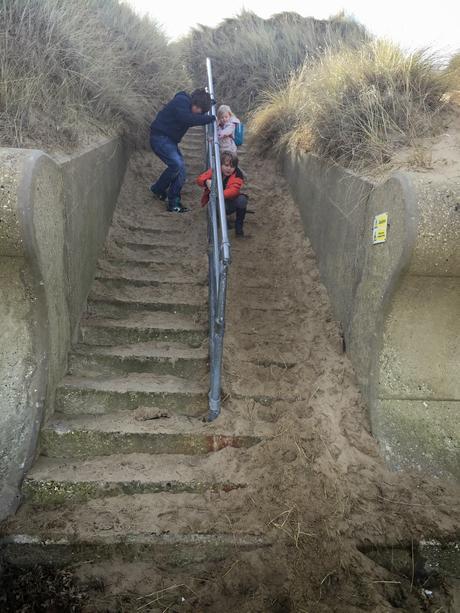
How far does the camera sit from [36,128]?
3613 millimetres

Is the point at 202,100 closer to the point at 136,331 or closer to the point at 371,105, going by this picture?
the point at 371,105

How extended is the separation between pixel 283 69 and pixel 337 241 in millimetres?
5986

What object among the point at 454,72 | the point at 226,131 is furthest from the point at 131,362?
the point at 454,72

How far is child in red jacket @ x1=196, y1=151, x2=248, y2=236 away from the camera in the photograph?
496 cm

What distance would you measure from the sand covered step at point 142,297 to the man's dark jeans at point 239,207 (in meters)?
1.12

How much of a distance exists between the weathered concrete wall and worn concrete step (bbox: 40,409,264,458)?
837 mm

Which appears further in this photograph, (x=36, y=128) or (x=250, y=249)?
(x=250, y=249)

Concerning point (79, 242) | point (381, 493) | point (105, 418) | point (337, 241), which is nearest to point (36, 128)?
point (79, 242)

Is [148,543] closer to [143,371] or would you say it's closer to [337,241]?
[143,371]

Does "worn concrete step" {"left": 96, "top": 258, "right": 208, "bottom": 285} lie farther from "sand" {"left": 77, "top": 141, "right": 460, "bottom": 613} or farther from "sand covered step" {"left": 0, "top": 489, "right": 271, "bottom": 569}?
"sand covered step" {"left": 0, "top": 489, "right": 271, "bottom": 569}

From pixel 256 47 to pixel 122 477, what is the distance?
28.4 feet

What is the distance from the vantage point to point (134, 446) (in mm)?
3055

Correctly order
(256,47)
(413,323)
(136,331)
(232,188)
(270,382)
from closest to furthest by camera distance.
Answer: (413,323) → (270,382) → (136,331) → (232,188) → (256,47)

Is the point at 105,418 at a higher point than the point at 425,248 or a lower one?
lower
